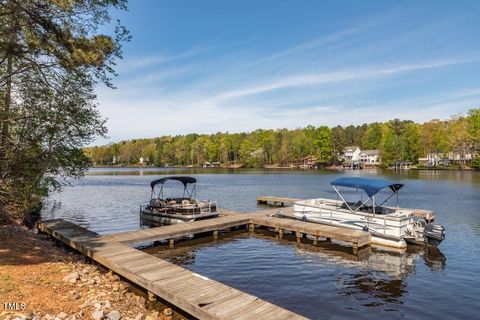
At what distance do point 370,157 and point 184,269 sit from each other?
14050cm

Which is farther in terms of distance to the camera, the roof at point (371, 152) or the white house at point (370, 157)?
the roof at point (371, 152)

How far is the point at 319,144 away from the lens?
136 m

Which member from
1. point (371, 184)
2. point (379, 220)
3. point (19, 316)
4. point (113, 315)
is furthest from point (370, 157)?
point (19, 316)

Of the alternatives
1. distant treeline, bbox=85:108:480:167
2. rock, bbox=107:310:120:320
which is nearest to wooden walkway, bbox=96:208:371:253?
rock, bbox=107:310:120:320

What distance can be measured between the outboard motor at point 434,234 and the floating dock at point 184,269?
3136 mm

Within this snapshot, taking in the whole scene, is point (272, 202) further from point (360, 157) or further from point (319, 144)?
point (360, 157)

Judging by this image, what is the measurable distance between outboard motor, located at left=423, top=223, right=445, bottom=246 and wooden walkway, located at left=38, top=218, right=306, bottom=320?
13.2 metres

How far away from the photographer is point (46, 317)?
869cm

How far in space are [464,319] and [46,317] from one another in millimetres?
12505

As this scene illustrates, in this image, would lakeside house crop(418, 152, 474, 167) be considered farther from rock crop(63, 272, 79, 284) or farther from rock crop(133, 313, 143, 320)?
rock crop(63, 272, 79, 284)

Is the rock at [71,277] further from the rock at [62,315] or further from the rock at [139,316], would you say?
the rock at [139,316]

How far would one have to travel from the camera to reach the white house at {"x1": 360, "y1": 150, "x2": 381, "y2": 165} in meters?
139

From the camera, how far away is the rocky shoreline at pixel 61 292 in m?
9.17

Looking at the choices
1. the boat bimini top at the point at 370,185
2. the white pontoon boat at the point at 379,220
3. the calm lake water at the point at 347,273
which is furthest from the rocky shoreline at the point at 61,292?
the boat bimini top at the point at 370,185
